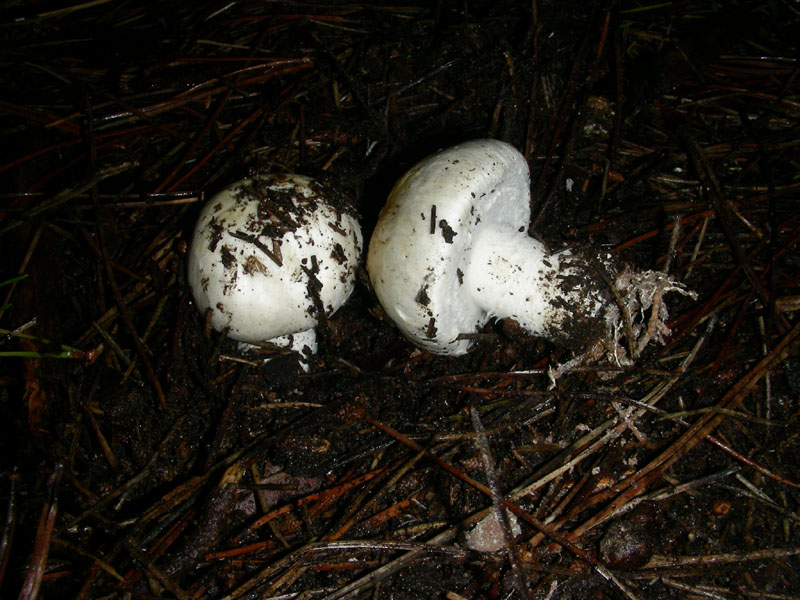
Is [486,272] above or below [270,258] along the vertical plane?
below

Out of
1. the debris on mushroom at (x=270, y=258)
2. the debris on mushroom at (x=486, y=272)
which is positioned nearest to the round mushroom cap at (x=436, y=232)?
the debris on mushroom at (x=486, y=272)

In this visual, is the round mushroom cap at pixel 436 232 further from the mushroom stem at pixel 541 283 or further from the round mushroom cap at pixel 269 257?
the round mushroom cap at pixel 269 257

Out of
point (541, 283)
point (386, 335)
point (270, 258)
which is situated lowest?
point (386, 335)

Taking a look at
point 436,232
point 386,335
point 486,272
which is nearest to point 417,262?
point 436,232

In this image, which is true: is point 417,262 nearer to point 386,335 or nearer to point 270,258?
point 270,258

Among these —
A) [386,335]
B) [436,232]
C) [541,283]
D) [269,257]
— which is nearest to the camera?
[436,232]

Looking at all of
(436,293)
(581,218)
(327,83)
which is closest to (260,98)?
(327,83)

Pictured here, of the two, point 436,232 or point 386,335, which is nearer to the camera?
point 436,232
